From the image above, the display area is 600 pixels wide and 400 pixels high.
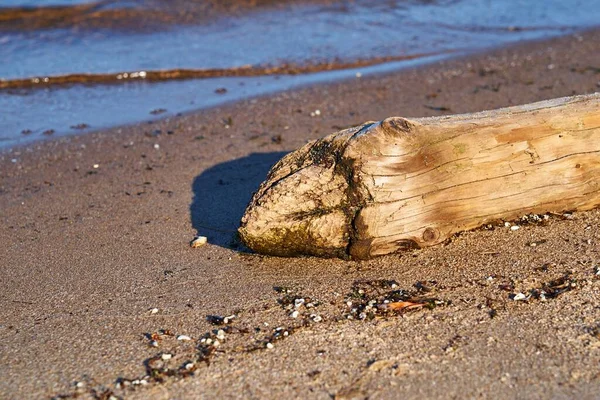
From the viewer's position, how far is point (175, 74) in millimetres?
9156

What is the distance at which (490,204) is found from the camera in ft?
13.5

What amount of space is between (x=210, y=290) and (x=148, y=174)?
88.1 inches

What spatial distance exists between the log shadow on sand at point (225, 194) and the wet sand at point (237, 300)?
2cm

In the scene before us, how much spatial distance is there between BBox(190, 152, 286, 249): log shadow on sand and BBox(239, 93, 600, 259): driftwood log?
59 cm

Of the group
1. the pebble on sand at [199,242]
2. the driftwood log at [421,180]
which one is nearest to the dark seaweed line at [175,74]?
the pebble on sand at [199,242]

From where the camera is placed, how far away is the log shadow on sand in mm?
4629

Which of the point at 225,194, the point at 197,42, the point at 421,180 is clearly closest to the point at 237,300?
the point at 421,180

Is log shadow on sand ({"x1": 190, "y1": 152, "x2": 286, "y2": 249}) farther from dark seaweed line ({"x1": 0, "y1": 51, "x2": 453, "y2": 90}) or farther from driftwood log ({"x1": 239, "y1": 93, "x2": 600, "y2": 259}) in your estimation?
dark seaweed line ({"x1": 0, "y1": 51, "x2": 453, "y2": 90})

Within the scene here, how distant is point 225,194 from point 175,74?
430 cm

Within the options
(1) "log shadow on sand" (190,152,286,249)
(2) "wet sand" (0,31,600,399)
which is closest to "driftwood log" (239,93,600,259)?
(2) "wet sand" (0,31,600,399)

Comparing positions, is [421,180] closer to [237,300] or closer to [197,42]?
[237,300]

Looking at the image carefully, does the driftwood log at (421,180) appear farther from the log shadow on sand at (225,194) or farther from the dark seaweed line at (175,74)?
the dark seaweed line at (175,74)

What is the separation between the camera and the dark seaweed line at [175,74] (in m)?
8.85

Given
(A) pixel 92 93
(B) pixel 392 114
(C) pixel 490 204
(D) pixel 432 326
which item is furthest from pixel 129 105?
(D) pixel 432 326
